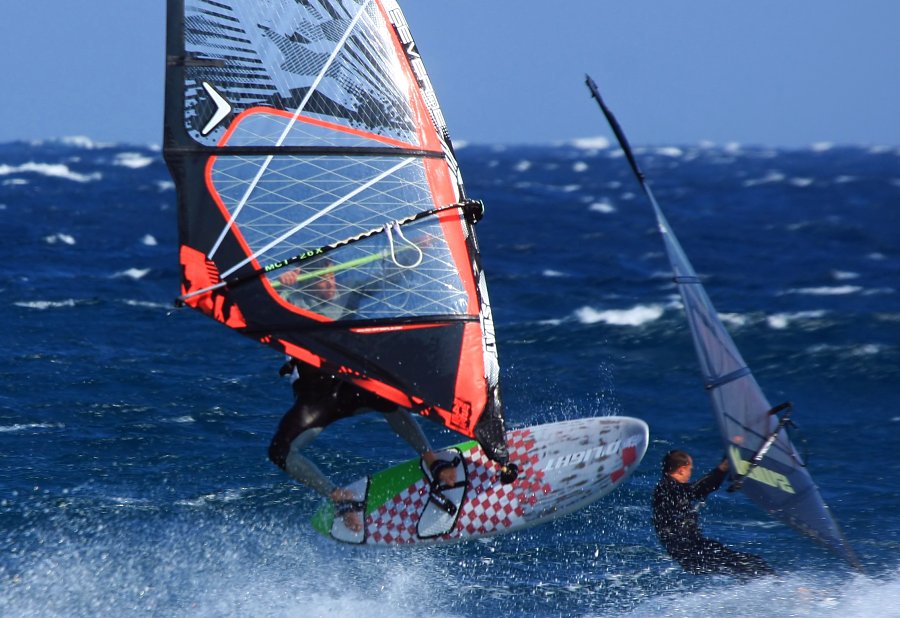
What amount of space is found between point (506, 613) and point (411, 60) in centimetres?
357

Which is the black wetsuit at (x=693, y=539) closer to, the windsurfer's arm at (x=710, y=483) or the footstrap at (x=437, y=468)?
the windsurfer's arm at (x=710, y=483)

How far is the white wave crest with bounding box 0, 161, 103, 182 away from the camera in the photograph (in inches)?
1227

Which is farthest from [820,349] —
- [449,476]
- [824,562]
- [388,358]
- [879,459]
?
[388,358]

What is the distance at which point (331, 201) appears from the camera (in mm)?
6824

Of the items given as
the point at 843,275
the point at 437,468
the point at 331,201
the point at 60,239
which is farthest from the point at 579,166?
the point at 331,201

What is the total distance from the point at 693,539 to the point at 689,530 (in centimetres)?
6

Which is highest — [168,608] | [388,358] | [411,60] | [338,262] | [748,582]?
[411,60]

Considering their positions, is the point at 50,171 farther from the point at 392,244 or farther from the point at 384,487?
the point at 392,244

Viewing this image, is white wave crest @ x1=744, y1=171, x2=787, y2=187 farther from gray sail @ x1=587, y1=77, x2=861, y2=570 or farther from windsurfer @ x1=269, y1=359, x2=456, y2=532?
windsurfer @ x1=269, y1=359, x2=456, y2=532

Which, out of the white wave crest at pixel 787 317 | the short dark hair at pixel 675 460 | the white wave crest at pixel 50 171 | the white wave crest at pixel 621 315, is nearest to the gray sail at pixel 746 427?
the short dark hair at pixel 675 460

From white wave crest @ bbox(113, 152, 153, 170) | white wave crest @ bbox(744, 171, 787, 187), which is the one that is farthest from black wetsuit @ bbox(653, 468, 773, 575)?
white wave crest @ bbox(744, 171, 787, 187)

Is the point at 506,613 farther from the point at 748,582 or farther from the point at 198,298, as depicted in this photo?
the point at 198,298

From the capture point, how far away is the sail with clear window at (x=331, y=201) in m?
6.60

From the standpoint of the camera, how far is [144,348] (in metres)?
12.5
